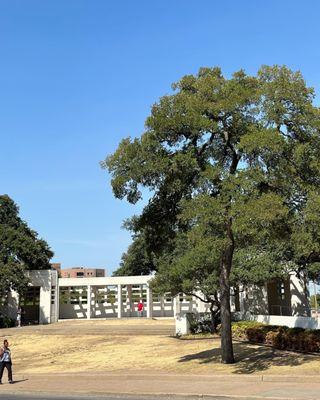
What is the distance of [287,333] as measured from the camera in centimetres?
1966

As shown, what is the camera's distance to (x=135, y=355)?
→ 875 inches

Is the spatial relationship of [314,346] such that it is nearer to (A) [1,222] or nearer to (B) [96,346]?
(B) [96,346]

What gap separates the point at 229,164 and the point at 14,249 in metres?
31.6

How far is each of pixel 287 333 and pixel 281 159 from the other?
811 cm

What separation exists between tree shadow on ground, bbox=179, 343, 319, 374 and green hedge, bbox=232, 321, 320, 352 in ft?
1.29

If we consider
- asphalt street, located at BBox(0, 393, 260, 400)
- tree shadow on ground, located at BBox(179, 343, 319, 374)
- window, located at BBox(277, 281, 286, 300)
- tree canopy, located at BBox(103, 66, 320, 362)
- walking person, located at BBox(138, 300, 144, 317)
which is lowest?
asphalt street, located at BBox(0, 393, 260, 400)

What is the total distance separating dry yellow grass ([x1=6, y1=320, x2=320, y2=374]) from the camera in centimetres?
1647

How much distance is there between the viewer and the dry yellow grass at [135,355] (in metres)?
16.5

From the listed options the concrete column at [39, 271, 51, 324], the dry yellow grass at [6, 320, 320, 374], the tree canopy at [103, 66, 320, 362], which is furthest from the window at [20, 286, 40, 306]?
the tree canopy at [103, 66, 320, 362]

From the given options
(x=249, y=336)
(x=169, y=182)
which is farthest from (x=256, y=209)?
(x=249, y=336)

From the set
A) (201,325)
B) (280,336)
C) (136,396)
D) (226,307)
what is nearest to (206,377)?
(136,396)

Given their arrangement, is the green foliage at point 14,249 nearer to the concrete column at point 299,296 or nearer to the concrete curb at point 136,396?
the concrete column at point 299,296

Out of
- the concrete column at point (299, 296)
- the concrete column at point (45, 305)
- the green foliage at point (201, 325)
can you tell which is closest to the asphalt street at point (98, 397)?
the green foliage at point (201, 325)

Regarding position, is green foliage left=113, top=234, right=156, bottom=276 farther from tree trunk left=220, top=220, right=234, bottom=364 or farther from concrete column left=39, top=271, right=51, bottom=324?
tree trunk left=220, top=220, right=234, bottom=364
